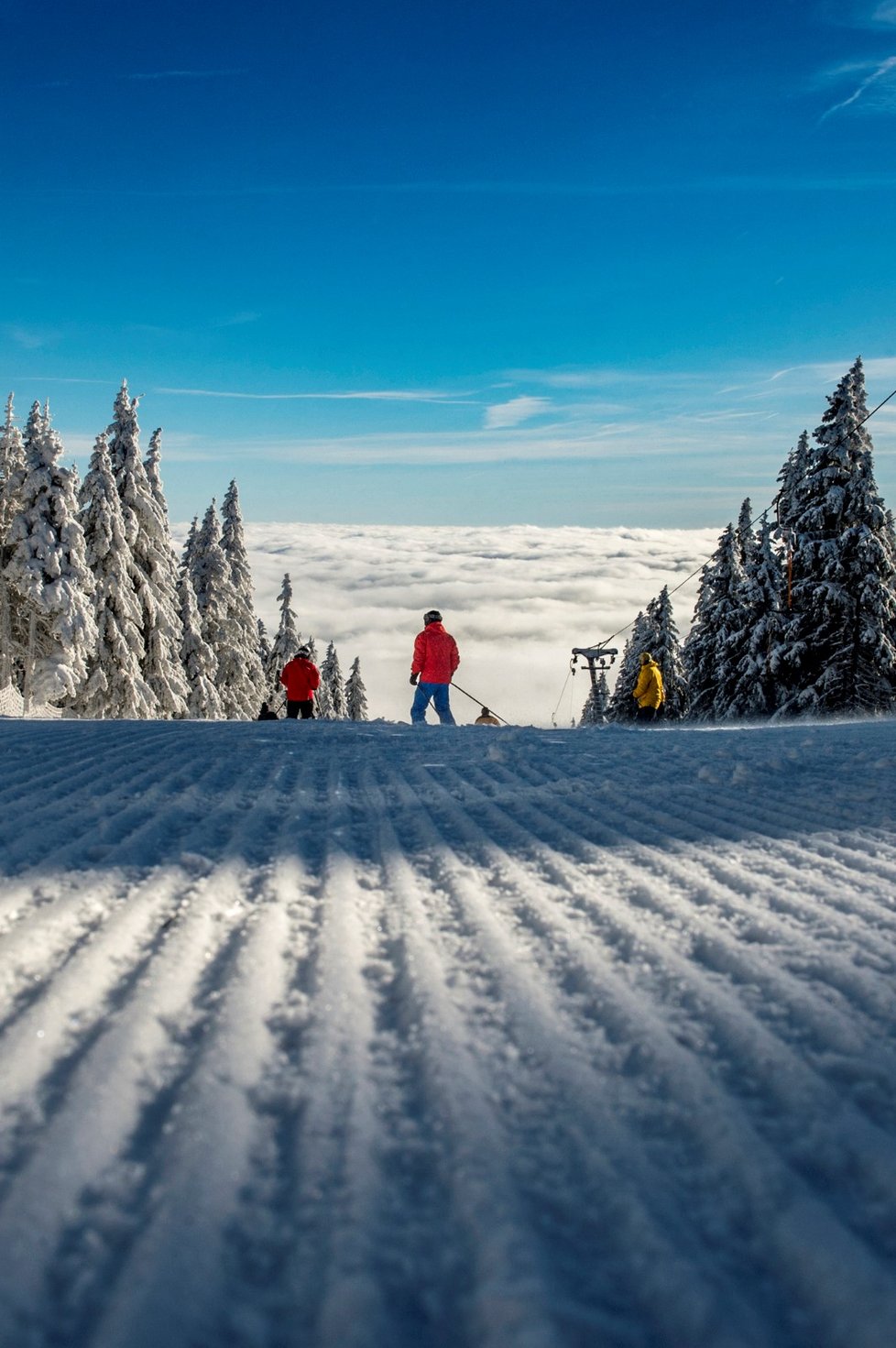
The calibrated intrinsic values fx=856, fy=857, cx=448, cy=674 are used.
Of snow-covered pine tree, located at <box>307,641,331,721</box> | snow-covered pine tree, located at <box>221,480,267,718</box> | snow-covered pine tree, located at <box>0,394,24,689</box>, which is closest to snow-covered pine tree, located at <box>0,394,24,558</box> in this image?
snow-covered pine tree, located at <box>0,394,24,689</box>

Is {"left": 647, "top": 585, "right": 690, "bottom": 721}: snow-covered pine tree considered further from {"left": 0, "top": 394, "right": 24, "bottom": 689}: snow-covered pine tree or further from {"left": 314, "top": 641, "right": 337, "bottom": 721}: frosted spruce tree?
{"left": 0, "top": 394, "right": 24, "bottom": 689}: snow-covered pine tree

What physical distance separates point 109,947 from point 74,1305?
3.98 ft

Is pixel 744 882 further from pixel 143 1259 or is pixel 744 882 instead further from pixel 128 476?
pixel 128 476

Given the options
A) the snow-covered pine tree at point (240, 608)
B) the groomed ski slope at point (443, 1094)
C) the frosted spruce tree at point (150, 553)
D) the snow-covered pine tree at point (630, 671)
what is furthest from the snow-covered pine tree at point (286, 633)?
the groomed ski slope at point (443, 1094)

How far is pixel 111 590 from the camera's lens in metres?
29.9

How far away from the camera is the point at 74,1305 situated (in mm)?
1192

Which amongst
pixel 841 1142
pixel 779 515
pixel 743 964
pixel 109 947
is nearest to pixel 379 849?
pixel 109 947

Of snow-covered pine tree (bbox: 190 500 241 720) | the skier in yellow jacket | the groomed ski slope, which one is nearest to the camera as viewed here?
the groomed ski slope

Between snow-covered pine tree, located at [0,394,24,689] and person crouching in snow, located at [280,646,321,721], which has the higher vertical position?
snow-covered pine tree, located at [0,394,24,689]

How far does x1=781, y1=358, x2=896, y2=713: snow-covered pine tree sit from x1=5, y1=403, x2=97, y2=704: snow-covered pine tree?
76.2 ft

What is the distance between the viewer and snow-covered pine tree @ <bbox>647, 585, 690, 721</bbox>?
141 ft

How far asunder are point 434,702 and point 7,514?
1097 inches

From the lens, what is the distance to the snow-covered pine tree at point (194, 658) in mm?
35375

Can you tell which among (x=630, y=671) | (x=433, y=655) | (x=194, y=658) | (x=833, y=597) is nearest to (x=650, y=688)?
(x=433, y=655)
